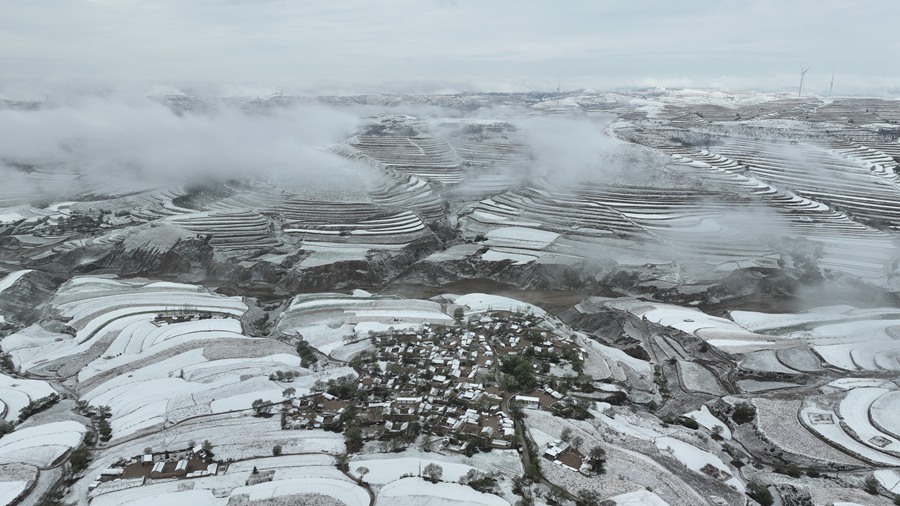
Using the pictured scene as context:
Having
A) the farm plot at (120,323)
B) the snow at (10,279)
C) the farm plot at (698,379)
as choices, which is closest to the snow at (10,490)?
the farm plot at (120,323)

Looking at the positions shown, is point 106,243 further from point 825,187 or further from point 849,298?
point 825,187

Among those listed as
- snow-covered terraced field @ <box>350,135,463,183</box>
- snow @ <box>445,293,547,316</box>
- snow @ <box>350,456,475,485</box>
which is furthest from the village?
snow-covered terraced field @ <box>350,135,463,183</box>

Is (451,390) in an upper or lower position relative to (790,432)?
upper

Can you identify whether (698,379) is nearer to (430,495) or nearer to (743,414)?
(743,414)

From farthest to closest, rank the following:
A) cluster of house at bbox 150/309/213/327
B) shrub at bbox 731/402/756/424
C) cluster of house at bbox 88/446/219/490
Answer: cluster of house at bbox 150/309/213/327 < shrub at bbox 731/402/756/424 < cluster of house at bbox 88/446/219/490

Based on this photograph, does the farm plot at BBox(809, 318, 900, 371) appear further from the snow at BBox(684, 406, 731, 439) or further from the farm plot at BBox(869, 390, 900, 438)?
the snow at BBox(684, 406, 731, 439)

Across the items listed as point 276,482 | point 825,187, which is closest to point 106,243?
point 276,482

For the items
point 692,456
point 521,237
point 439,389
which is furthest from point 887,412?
point 521,237
